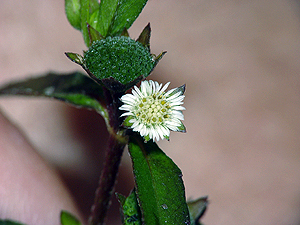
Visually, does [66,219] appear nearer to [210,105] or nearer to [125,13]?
[125,13]

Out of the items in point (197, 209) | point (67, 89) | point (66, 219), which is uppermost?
point (67, 89)

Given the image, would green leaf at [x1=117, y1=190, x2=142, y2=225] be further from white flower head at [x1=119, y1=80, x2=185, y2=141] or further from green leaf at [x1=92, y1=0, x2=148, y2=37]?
green leaf at [x1=92, y1=0, x2=148, y2=37]

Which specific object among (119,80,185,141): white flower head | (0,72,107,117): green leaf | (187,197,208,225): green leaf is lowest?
(187,197,208,225): green leaf

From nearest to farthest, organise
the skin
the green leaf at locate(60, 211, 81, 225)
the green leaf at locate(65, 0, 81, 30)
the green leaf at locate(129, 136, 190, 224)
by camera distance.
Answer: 1. the green leaf at locate(129, 136, 190, 224)
2. the green leaf at locate(65, 0, 81, 30)
3. the green leaf at locate(60, 211, 81, 225)
4. the skin

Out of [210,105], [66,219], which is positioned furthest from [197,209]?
[210,105]

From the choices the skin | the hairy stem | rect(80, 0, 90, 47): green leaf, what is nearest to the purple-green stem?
the hairy stem

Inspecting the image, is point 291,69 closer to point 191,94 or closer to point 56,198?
point 191,94
